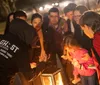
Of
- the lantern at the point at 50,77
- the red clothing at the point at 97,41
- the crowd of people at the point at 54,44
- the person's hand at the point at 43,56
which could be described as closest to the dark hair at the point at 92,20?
the crowd of people at the point at 54,44

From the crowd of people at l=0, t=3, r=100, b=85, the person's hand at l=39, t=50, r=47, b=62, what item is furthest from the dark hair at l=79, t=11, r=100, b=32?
→ the person's hand at l=39, t=50, r=47, b=62

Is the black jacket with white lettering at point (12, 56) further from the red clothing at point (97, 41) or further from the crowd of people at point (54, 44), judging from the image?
the red clothing at point (97, 41)

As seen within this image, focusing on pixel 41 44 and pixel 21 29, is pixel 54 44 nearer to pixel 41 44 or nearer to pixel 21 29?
pixel 41 44

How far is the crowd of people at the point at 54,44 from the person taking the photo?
3.70 m

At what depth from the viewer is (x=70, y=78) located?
532 centimetres

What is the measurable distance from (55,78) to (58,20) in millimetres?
1243


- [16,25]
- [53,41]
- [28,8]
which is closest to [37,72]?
[53,41]

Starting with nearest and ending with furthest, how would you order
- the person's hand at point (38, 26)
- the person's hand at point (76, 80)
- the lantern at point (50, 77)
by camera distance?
the lantern at point (50, 77)
the person's hand at point (38, 26)
the person's hand at point (76, 80)

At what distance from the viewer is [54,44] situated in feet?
16.2

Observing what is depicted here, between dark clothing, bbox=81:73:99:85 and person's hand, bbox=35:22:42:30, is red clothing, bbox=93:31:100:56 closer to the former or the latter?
dark clothing, bbox=81:73:99:85

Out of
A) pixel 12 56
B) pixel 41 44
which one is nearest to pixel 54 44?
pixel 41 44

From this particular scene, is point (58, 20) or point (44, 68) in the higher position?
point (58, 20)

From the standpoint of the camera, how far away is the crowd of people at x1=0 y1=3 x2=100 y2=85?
3704 millimetres

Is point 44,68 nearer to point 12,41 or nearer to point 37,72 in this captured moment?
point 37,72
